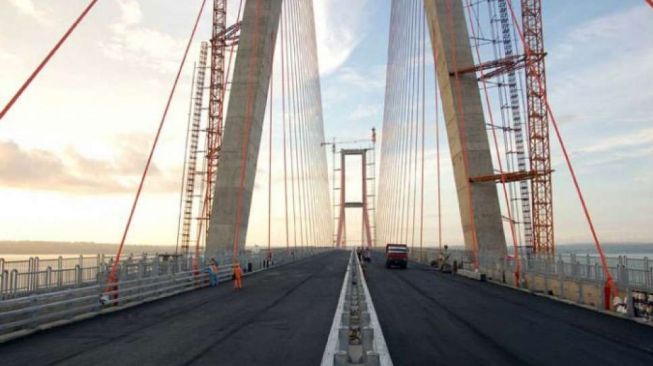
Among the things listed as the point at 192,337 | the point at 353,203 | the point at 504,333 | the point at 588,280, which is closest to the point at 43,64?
the point at 192,337

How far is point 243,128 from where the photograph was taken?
40.7 metres

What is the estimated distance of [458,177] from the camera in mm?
42281

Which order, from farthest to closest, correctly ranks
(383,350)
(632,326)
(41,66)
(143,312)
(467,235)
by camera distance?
(467,235)
(143,312)
(632,326)
(41,66)
(383,350)

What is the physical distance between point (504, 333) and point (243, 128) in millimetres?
30256

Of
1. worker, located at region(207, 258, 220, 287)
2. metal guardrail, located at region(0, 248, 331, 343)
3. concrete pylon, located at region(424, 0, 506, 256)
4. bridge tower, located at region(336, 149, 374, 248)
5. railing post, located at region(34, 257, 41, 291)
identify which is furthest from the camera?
bridge tower, located at region(336, 149, 374, 248)

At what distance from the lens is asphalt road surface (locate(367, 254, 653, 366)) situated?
10367 millimetres

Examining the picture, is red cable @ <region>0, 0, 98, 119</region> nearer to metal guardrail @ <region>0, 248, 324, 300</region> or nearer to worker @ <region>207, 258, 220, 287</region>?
metal guardrail @ <region>0, 248, 324, 300</region>

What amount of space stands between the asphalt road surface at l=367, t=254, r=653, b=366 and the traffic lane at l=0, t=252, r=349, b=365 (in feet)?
6.46

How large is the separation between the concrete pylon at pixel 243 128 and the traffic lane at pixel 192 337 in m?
19.0

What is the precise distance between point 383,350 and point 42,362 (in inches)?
248

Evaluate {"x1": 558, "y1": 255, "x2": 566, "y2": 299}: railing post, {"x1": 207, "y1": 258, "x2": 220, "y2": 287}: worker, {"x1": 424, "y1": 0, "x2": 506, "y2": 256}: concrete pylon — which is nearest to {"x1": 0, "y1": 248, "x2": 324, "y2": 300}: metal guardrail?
{"x1": 207, "y1": 258, "x2": 220, "y2": 287}: worker

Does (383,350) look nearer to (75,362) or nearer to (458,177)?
(75,362)

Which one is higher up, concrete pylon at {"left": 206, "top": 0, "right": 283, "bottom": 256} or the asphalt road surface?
concrete pylon at {"left": 206, "top": 0, "right": 283, "bottom": 256}

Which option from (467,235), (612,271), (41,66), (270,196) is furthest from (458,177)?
(41,66)
